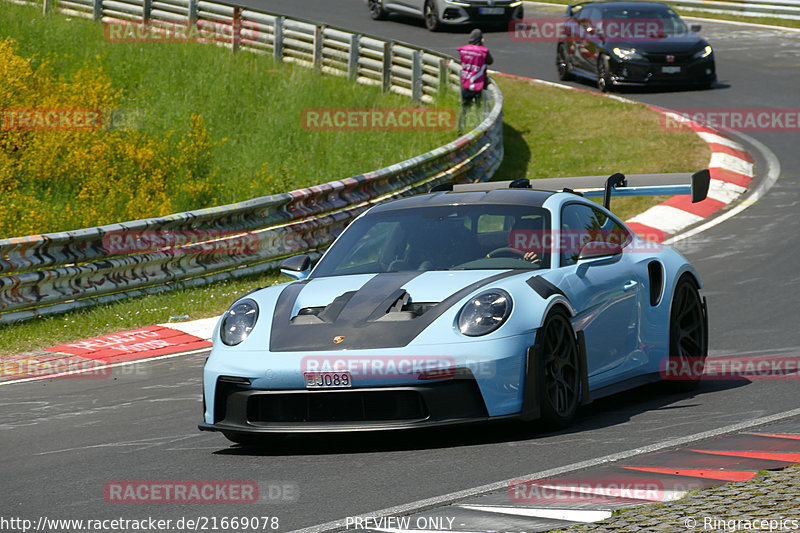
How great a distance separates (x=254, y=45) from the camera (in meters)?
27.6

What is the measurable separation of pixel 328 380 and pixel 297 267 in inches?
57.0

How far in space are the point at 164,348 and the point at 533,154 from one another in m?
10.9

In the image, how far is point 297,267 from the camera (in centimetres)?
802

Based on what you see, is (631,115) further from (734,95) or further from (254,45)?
(254,45)

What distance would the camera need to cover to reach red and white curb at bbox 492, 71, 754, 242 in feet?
51.6

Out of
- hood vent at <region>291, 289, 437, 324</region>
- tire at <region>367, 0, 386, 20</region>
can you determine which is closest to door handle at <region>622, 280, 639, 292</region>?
hood vent at <region>291, 289, 437, 324</region>

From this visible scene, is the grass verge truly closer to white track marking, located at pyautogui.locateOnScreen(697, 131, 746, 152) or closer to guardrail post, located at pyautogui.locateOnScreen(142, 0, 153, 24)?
white track marking, located at pyautogui.locateOnScreen(697, 131, 746, 152)

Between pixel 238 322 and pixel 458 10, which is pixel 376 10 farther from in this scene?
pixel 238 322

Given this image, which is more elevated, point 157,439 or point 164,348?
point 157,439

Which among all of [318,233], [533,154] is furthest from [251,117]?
[318,233]
